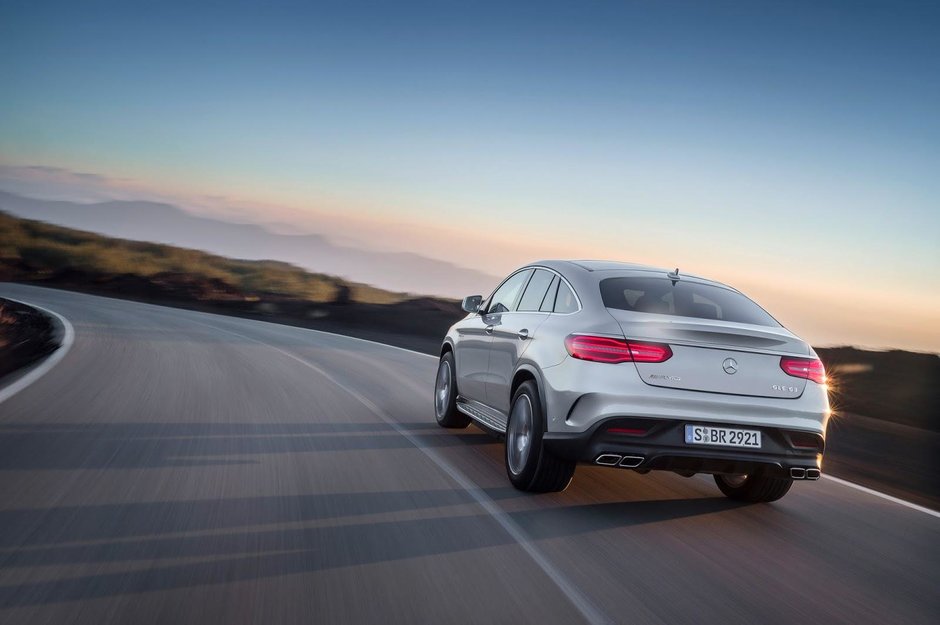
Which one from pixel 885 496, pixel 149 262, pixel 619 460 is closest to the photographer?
pixel 619 460

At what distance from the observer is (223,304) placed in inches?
1464

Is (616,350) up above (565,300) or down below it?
below

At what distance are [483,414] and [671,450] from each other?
2555mm

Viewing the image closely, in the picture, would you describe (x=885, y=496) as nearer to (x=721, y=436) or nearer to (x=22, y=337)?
(x=721, y=436)

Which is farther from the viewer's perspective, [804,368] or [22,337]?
[22,337]

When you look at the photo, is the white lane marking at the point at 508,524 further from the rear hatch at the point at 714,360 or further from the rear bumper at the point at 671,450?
the rear hatch at the point at 714,360

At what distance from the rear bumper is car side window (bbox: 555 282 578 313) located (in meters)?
1.03

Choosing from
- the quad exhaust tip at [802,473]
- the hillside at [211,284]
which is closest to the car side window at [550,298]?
the quad exhaust tip at [802,473]

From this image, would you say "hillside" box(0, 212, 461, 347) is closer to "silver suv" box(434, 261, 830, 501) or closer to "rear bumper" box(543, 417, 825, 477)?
"silver suv" box(434, 261, 830, 501)

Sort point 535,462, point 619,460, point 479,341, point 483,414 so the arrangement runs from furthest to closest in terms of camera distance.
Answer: point 479,341 < point 483,414 < point 535,462 < point 619,460

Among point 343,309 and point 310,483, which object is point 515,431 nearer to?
point 310,483

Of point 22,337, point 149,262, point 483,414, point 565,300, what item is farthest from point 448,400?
point 149,262

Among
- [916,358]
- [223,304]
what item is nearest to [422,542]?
[916,358]

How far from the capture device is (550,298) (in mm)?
6973
